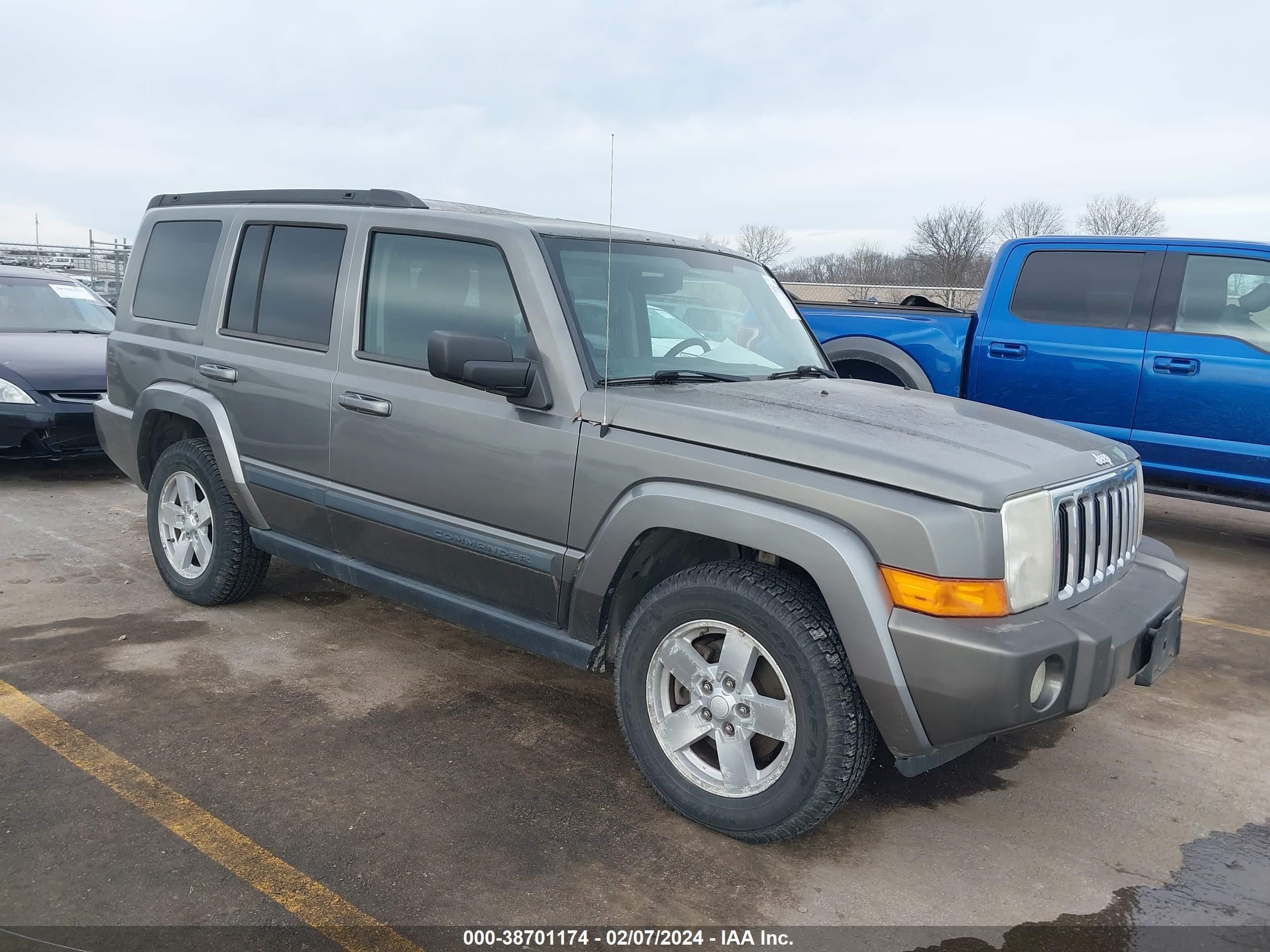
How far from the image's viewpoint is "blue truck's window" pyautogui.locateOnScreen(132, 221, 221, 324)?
477cm

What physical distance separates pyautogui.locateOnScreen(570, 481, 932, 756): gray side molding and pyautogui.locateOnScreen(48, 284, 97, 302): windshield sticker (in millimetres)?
8227

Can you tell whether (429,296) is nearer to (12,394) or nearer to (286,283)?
(286,283)

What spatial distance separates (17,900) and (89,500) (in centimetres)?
519

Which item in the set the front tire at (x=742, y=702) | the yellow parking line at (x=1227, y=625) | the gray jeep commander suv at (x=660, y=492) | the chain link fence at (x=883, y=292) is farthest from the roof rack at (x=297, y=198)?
the chain link fence at (x=883, y=292)

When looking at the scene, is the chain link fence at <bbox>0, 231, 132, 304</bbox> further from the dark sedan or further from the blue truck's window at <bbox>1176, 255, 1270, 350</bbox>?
the blue truck's window at <bbox>1176, 255, 1270, 350</bbox>

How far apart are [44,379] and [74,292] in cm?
219

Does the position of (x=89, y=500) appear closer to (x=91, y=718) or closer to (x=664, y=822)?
(x=91, y=718)

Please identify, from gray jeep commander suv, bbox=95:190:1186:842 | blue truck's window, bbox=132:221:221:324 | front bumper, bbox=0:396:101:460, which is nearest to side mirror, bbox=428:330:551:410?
gray jeep commander suv, bbox=95:190:1186:842

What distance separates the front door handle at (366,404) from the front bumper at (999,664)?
207 cm

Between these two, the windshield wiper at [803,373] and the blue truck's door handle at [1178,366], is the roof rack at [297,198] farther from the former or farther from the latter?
the blue truck's door handle at [1178,366]

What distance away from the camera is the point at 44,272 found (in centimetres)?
936

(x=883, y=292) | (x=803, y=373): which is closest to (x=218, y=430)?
(x=803, y=373)

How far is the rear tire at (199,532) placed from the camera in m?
4.64

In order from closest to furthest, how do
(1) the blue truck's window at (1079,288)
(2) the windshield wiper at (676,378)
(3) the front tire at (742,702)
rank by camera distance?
(3) the front tire at (742,702)
(2) the windshield wiper at (676,378)
(1) the blue truck's window at (1079,288)
